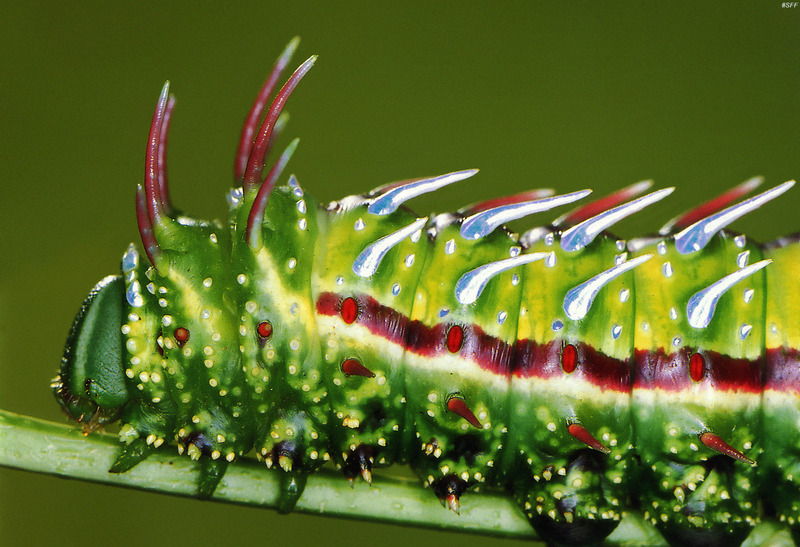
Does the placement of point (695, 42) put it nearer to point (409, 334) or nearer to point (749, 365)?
point (749, 365)

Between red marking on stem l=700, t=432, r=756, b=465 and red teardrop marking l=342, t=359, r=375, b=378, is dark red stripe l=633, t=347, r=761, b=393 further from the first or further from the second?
red teardrop marking l=342, t=359, r=375, b=378

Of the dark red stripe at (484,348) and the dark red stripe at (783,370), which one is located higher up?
the dark red stripe at (484,348)

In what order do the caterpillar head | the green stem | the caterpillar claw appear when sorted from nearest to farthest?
the green stem → the caterpillar claw → the caterpillar head

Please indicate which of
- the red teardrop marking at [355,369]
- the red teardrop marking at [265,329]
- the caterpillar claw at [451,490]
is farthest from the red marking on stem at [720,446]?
the red teardrop marking at [265,329]

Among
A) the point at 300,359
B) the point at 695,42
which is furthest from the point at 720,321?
the point at 695,42

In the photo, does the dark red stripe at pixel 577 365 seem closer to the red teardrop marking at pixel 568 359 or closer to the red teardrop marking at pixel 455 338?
the red teardrop marking at pixel 568 359

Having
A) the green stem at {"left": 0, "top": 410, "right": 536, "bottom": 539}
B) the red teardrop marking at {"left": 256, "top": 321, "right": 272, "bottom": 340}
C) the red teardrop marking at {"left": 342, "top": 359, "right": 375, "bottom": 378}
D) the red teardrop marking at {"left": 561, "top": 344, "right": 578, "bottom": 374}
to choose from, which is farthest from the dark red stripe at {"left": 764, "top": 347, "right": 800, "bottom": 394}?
the red teardrop marking at {"left": 256, "top": 321, "right": 272, "bottom": 340}

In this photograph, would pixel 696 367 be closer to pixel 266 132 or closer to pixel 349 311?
pixel 349 311
